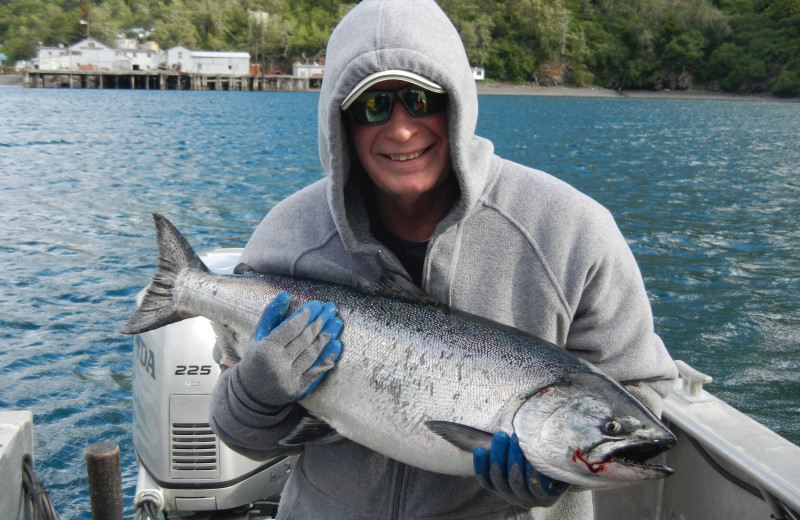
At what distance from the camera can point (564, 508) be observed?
2.65 m

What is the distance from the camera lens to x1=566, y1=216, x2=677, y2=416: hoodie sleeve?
8.18 ft

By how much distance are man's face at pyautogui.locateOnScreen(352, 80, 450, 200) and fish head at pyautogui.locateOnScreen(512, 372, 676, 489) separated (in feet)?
2.96

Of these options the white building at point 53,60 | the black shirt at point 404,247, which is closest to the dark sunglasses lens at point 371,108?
the black shirt at point 404,247

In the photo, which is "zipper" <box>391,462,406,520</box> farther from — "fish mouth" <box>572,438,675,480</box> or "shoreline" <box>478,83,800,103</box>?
"shoreline" <box>478,83,800,103</box>

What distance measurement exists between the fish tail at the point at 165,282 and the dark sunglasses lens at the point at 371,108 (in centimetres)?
107

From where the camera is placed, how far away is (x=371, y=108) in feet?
8.55

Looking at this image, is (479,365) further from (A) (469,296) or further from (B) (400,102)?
(B) (400,102)

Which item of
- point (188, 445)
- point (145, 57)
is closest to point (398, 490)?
point (188, 445)

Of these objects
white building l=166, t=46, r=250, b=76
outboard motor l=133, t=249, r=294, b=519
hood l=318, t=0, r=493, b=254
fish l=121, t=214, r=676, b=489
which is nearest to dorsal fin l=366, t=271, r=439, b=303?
fish l=121, t=214, r=676, b=489

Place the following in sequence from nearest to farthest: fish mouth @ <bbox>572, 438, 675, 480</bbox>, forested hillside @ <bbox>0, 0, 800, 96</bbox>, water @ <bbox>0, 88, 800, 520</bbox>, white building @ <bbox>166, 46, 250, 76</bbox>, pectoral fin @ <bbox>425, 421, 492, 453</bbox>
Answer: fish mouth @ <bbox>572, 438, 675, 480</bbox>
pectoral fin @ <bbox>425, 421, 492, 453</bbox>
water @ <bbox>0, 88, 800, 520</bbox>
white building @ <bbox>166, 46, 250, 76</bbox>
forested hillside @ <bbox>0, 0, 800, 96</bbox>

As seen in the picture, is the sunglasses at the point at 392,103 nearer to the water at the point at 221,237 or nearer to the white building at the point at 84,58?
the water at the point at 221,237

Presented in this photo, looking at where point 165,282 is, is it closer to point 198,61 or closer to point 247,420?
point 247,420

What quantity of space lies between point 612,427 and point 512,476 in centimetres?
34

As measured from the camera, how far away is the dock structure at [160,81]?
119688mm
